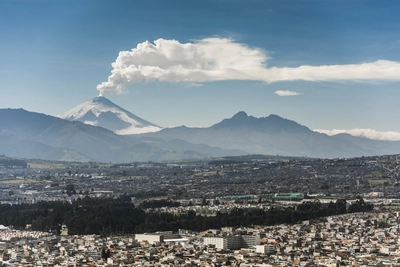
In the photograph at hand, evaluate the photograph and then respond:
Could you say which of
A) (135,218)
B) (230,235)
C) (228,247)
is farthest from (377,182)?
(228,247)

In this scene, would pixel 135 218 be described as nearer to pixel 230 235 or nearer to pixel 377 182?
pixel 230 235

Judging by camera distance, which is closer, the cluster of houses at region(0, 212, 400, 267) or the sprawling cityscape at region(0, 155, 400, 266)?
the cluster of houses at region(0, 212, 400, 267)

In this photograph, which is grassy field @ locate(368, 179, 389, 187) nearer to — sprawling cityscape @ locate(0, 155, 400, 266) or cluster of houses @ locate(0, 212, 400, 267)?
sprawling cityscape @ locate(0, 155, 400, 266)

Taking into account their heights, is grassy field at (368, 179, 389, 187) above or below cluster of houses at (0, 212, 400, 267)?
above

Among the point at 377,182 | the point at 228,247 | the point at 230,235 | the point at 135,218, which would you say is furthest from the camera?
the point at 377,182

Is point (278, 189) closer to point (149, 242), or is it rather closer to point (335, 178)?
point (335, 178)

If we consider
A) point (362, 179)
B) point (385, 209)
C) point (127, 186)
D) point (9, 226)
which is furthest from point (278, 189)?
point (9, 226)

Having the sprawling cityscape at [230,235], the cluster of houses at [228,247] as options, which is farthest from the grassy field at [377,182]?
the cluster of houses at [228,247]

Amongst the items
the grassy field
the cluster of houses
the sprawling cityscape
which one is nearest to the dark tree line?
the sprawling cityscape

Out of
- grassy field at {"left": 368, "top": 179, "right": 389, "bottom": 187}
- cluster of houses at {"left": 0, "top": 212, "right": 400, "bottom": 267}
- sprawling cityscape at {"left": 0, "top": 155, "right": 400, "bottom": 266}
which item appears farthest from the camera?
grassy field at {"left": 368, "top": 179, "right": 389, "bottom": 187}
